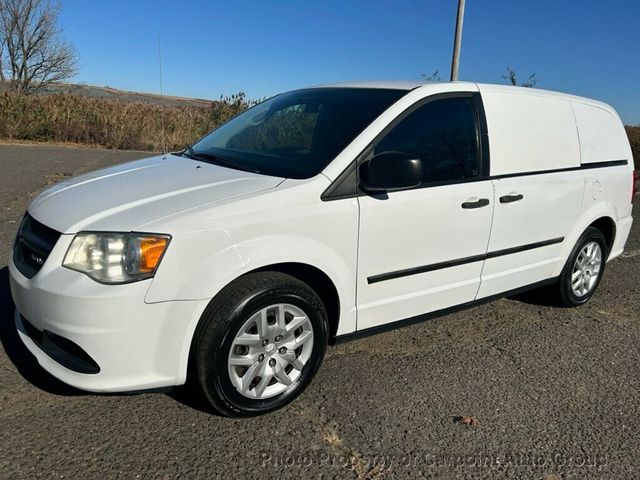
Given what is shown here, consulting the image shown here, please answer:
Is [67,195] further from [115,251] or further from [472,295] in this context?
[472,295]

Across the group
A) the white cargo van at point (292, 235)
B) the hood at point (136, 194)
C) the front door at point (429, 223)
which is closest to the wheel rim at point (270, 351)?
the white cargo van at point (292, 235)

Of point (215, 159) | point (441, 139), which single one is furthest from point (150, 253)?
point (441, 139)

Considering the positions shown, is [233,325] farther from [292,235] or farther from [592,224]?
[592,224]

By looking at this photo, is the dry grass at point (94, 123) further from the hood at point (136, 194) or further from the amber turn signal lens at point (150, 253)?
the amber turn signal lens at point (150, 253)

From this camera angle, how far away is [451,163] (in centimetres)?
337

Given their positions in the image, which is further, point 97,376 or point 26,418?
point 26,418

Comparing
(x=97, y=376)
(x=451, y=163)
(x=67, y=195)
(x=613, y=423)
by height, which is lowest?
(x=613, y=423)

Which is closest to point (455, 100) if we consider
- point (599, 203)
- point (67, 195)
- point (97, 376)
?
point (599, 203)

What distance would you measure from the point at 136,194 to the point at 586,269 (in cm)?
379

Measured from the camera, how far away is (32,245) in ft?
8.76

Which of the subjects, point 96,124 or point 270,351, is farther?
point 96,124

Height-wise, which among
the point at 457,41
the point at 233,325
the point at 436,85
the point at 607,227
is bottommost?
the point at 233,325

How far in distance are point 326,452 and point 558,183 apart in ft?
8.85

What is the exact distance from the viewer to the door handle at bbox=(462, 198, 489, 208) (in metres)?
3.34
